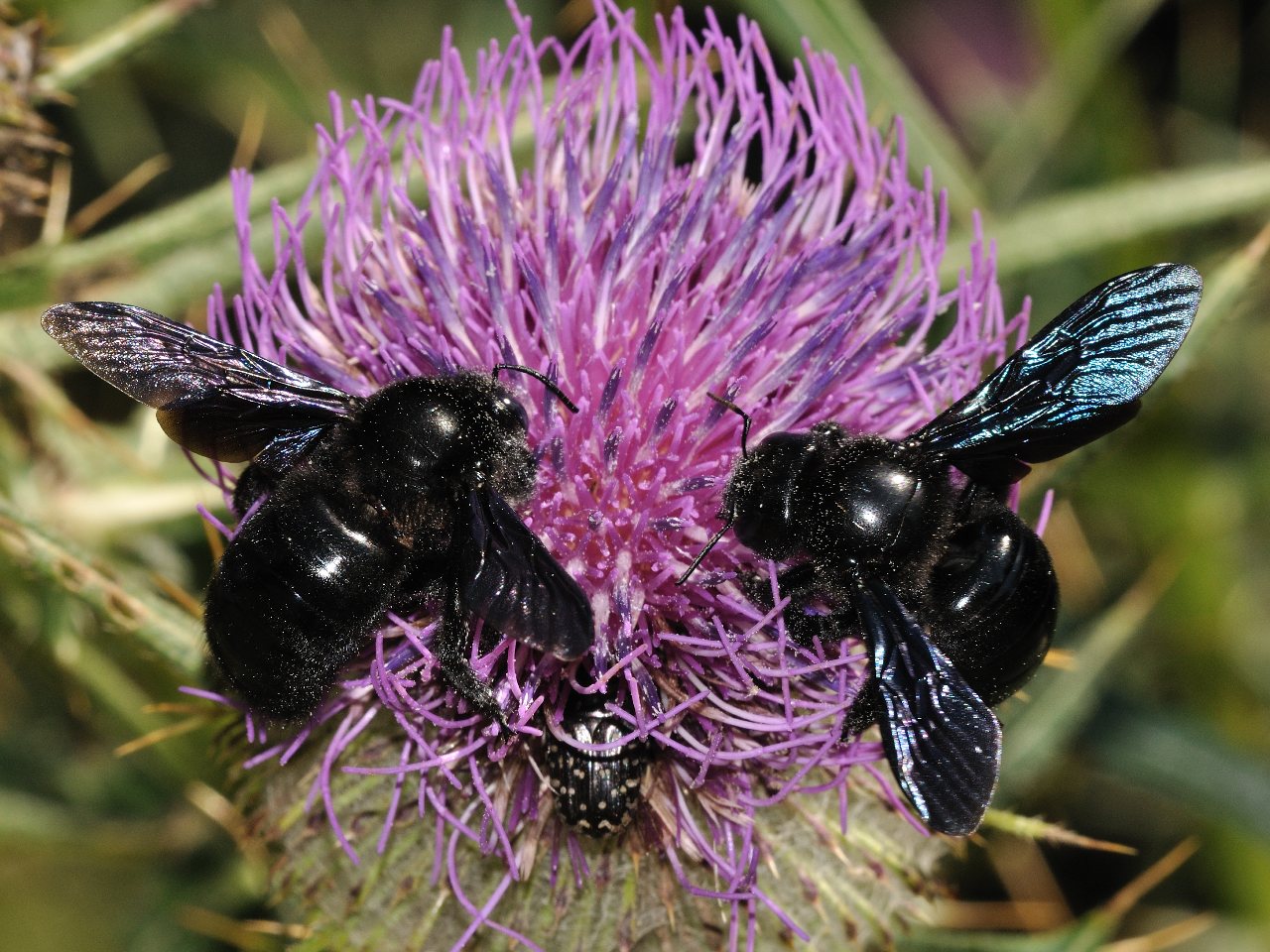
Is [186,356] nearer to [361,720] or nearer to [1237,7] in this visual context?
[361,720]

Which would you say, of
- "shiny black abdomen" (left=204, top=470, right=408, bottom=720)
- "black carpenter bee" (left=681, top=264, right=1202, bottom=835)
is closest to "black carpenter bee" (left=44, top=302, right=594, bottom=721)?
"shiny black abdomen" (left=204, top=470, right=408, bottom=720)

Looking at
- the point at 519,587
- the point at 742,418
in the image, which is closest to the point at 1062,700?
the point at 742,418

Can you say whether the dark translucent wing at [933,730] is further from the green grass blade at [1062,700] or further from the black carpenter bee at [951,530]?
the green grass blade at [1062,700]

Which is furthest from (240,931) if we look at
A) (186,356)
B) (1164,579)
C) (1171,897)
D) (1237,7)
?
(1237,7)

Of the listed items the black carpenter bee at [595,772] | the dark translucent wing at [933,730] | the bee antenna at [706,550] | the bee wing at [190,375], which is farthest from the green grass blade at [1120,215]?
the bee wing at [190,375]

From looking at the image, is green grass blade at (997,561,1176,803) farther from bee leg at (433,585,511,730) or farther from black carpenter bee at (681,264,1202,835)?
bee leg at (433,585,511,730)

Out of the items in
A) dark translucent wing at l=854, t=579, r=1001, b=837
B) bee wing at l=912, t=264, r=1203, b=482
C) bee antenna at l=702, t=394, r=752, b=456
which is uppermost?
bee wing at l=912, t=264, r=1203, b=482
